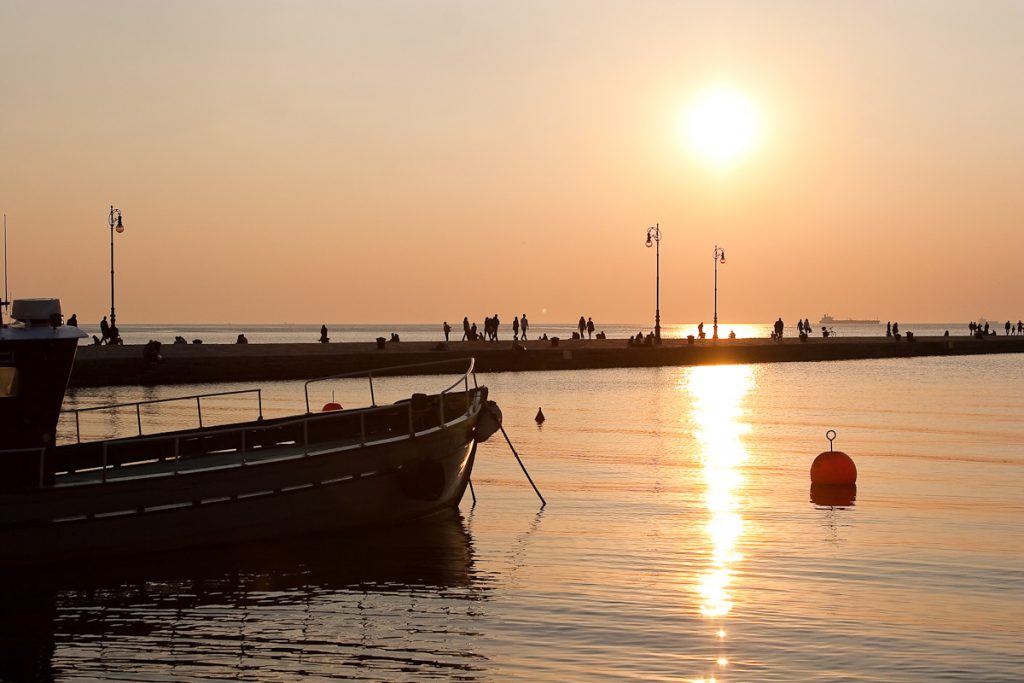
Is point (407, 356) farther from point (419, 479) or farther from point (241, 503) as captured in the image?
point (241, 503)

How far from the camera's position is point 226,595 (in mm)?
19438

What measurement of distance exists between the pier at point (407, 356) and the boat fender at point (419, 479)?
43088 millimetres

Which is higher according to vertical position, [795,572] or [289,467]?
[289,467]

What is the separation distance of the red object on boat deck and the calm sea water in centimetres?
59

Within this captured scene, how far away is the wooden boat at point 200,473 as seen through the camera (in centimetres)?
2045

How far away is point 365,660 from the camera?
15.8 m

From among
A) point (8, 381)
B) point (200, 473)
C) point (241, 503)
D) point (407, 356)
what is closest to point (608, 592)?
point (241, 503)

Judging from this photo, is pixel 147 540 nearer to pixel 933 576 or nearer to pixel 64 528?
pixel 64 528

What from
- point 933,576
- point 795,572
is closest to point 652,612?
point 795,572

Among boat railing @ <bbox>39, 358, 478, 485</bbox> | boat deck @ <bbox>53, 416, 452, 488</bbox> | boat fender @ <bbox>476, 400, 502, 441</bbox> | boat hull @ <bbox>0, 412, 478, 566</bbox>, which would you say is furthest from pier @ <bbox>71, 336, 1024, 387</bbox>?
boat hull @ <bbox>0, 412, 478, 566</bbox>

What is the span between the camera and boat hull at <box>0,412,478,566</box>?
20.4m

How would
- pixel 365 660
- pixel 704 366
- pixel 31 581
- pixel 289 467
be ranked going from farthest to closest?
pixel 704 366, pixel 289 467, pixel 31 581, pixel 365 660

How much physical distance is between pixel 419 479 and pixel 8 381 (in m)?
7.29

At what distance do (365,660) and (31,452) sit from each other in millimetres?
7787
